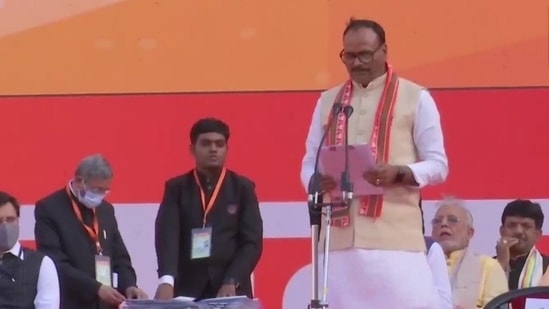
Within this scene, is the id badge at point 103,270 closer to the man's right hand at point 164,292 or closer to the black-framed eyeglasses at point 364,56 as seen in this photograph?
the man's right hand at point 164,292

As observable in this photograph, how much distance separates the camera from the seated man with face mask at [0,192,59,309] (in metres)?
4.49

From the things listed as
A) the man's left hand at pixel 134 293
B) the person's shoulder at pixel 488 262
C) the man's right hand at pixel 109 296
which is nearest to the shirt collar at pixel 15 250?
the man's right hand at pixel 109 296

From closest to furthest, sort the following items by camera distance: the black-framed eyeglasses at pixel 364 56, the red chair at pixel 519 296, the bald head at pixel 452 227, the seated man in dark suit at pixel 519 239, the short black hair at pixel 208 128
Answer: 1. the red chair at pixel 519 296
2. the black-framed eyeglasses at pixel 364 56
3. the short black hair at pixel 208 128
4. the bald head at pixel 452 227
5. the seated man in dark suit at pixel 519 239

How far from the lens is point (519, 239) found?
16.9ft

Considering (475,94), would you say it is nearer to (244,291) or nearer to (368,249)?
(244,291)

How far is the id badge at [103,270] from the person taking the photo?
4824mm

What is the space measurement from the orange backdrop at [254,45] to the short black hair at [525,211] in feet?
1.81

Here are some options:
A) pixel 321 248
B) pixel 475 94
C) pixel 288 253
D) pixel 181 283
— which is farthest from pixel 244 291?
pixel 475 94

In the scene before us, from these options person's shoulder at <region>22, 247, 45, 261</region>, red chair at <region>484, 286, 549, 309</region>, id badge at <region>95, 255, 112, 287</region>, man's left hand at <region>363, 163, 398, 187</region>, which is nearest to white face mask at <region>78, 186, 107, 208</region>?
id badge at <region>95, 255, 112, 287</region>

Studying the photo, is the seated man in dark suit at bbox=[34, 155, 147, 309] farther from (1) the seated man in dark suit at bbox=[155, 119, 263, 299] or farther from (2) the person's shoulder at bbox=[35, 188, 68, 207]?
(1) the seated man in dark suit at bbox=[155, 119, 263, 299]

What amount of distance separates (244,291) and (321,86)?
3.57 ft

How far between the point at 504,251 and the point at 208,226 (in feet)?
4.30

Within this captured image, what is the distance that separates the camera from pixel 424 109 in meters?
3.74

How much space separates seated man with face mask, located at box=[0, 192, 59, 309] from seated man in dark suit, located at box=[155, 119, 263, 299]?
422mm
